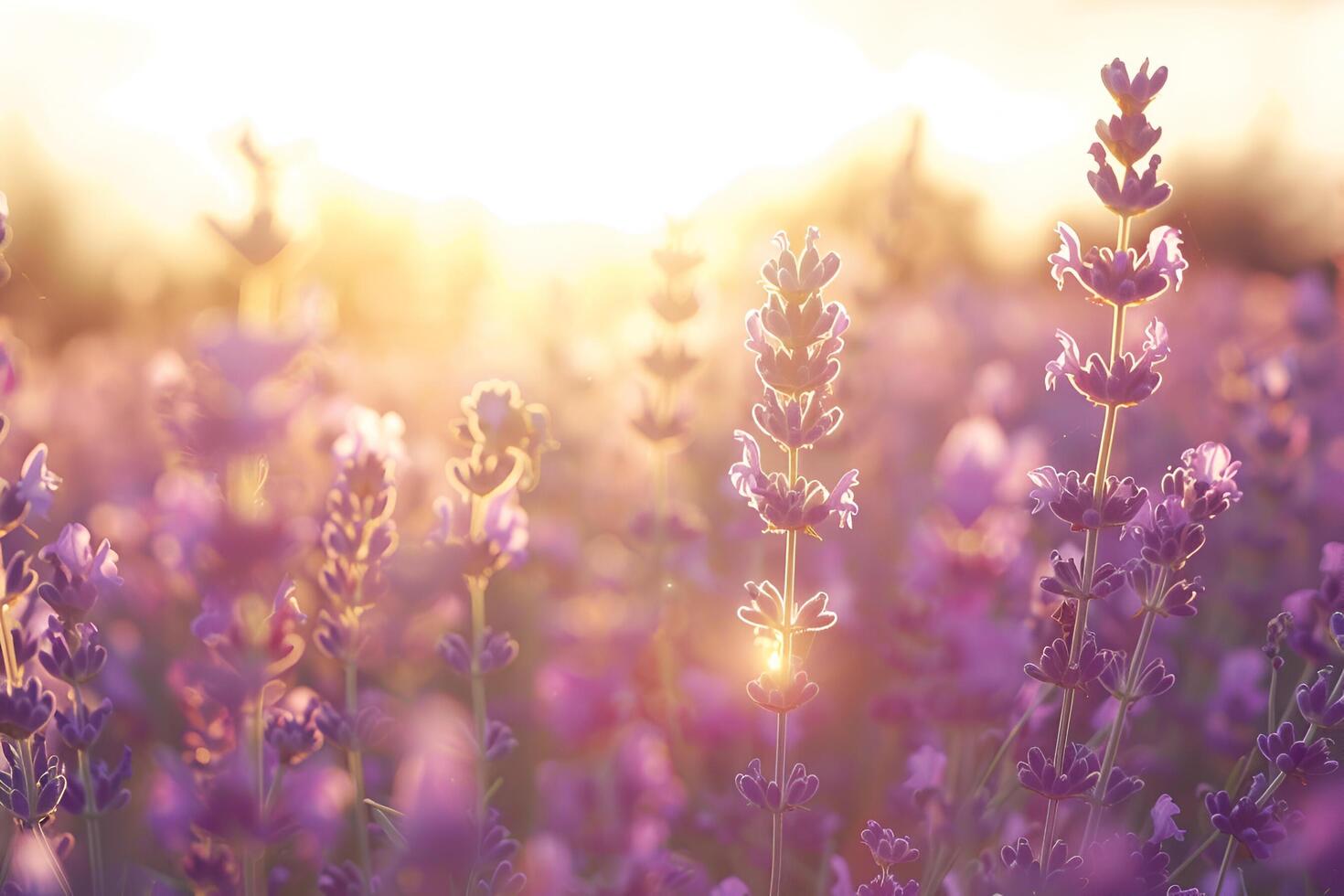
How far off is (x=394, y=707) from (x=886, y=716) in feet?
5.34

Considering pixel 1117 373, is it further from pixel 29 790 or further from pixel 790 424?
pixel 29 790

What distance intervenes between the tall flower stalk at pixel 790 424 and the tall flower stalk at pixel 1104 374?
0.37 m

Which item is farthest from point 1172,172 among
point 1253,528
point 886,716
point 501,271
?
point 886,716

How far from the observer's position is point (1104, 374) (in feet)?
5.89

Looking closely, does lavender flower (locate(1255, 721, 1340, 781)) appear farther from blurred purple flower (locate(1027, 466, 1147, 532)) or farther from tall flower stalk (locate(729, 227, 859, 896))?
tall flower stalk (locate(729, 227, 859, 896))

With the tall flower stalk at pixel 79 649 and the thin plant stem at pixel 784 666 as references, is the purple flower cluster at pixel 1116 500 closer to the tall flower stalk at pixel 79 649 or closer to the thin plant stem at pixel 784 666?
the thin plant stem at pixel 784 666

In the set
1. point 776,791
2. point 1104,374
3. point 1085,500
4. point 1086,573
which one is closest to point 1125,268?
point 1104,374

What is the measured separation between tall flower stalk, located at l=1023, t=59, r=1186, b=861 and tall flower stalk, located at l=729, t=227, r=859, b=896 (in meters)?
0.37

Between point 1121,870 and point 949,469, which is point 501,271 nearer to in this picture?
point 949,469

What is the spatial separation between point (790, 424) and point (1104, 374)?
565mm

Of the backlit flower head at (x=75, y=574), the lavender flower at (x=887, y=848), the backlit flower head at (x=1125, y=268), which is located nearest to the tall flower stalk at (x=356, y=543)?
the backlit flower head at (x=75, y=574)

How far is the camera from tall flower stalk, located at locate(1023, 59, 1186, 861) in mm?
1673

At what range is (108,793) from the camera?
6.16 feet

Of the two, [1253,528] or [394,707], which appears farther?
[1253,528]
